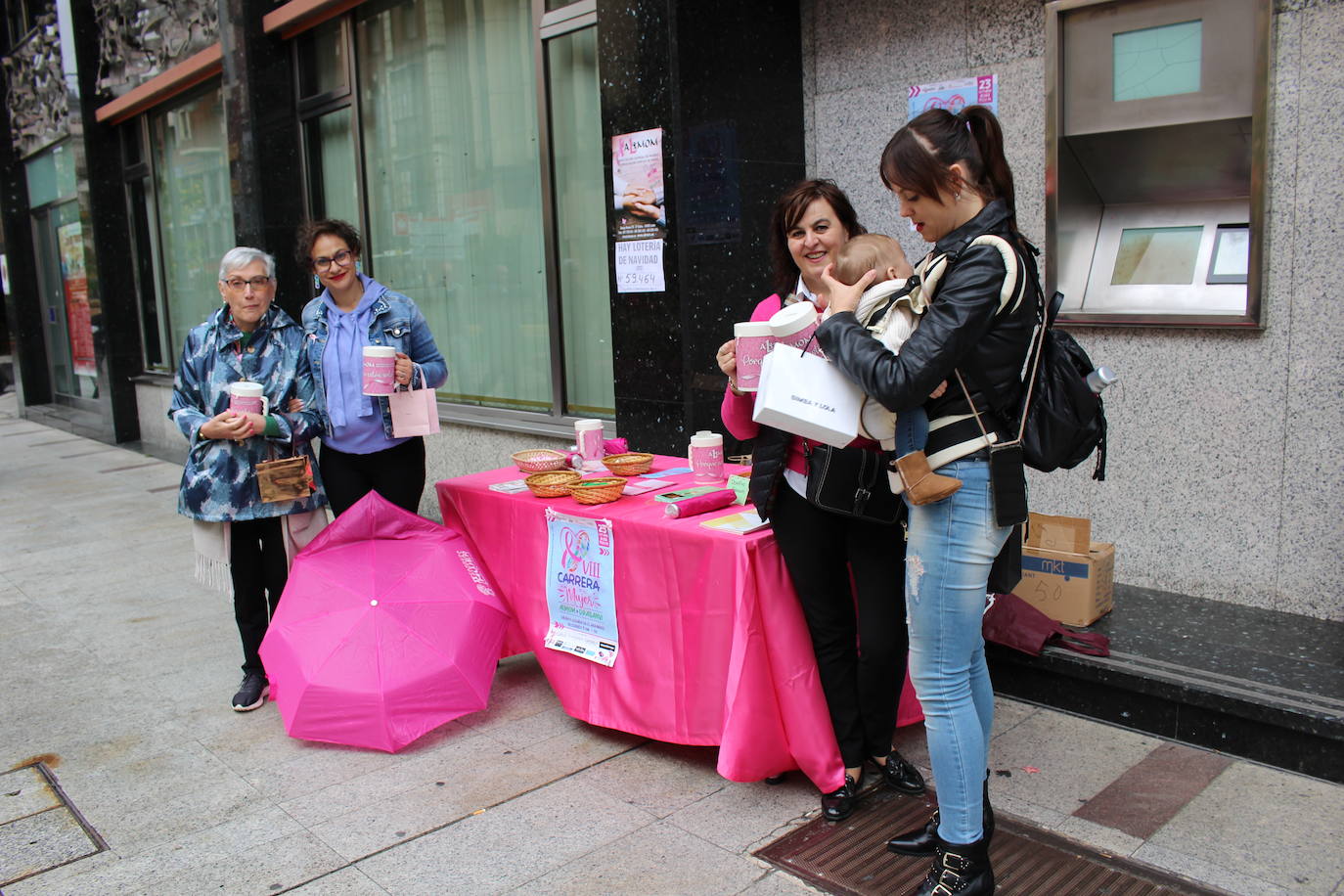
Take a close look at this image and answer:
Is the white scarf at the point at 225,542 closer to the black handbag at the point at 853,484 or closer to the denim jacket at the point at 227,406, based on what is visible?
the denim jacket at the point at 227,406

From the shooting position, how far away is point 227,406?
410 centimetres

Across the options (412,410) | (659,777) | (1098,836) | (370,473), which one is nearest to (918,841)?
(1098,836)

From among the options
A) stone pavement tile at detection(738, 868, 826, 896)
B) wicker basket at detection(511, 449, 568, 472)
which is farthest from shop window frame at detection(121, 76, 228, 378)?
stone pavement tile at detection(738, 868, 826, 896)

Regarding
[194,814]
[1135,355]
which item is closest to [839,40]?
[1135,355]

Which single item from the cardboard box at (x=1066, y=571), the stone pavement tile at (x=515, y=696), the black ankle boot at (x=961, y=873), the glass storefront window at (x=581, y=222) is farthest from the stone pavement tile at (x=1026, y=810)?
the glass storefront window at (x=581, y=222)

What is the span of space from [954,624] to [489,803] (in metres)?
1.62

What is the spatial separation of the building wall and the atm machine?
75 millimetres

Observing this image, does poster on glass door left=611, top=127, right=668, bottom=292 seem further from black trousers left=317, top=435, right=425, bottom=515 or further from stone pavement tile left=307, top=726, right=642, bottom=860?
stone pavement tile left=307, top=726, right=642, bottom=860

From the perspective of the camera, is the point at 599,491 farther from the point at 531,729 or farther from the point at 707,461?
the point at 531,729

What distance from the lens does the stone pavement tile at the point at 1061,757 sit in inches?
127

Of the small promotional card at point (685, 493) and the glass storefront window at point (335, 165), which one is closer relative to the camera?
the small promotional card at point (685, 493)

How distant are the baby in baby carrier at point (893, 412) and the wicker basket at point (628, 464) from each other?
1623 mm

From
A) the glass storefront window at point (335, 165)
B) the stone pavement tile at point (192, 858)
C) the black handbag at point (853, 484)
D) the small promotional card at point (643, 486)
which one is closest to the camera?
the black handbag at point (853, 484)

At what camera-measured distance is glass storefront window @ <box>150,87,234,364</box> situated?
10297 mm
